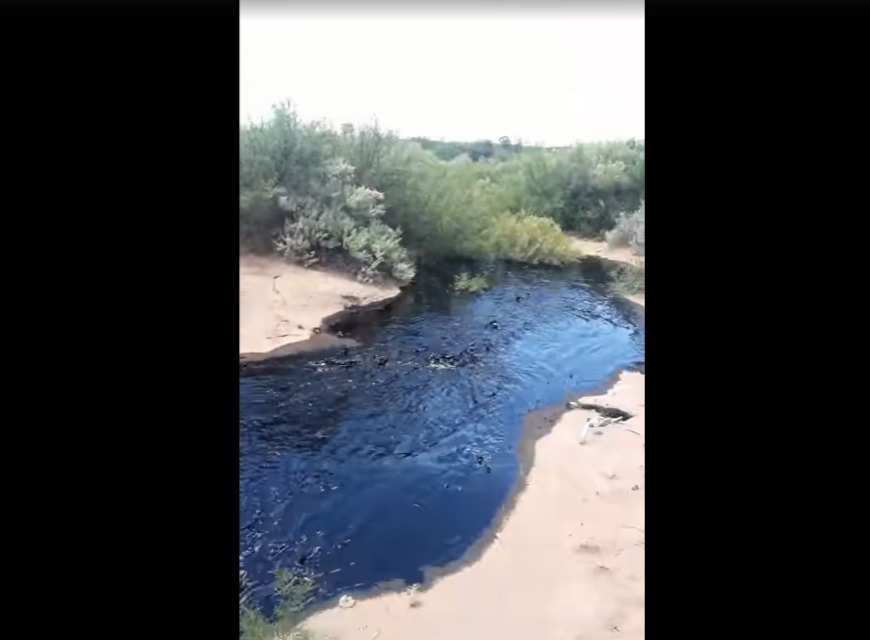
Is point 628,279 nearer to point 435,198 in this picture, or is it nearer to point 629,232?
point 629,232

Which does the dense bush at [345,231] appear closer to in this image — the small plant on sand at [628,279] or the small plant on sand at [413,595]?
the small plant on sand at [628,279]

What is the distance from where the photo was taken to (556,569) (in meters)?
1.33

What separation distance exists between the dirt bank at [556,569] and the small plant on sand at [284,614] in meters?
0.04

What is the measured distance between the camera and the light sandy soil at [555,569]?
1287 mm

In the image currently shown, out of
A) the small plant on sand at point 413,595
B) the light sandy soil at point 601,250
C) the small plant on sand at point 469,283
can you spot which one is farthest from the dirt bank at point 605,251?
the small plant on sand at point 413,595

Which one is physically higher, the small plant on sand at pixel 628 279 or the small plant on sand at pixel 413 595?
the small plant on sand at pixel 628 279

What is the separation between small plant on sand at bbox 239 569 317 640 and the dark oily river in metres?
0.02

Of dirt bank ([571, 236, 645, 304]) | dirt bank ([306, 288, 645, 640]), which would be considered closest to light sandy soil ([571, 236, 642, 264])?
dirt bank ([571, 236, 645, 304])
